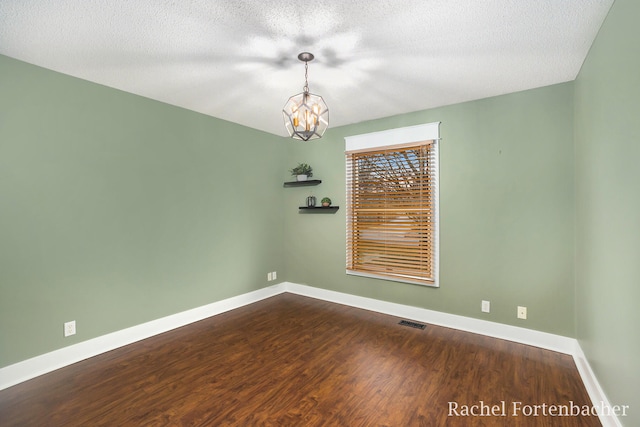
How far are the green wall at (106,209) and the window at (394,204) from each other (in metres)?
1.63

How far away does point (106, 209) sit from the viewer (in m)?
2.81

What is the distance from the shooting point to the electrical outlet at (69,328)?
2.54 metres

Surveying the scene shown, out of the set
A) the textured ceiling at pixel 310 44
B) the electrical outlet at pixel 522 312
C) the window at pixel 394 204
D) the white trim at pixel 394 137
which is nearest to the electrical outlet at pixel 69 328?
the textured ceiling at pixel 310 44

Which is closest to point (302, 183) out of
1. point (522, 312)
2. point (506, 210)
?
point (506, 210)

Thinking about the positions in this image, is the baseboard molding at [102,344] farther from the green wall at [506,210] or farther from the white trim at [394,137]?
the white trim at [394,137]

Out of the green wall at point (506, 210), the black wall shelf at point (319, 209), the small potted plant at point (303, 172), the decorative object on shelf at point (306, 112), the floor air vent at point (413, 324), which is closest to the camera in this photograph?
the decorative object on shelf at point (306, 112)

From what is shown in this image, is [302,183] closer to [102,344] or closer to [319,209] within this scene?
[319,209]

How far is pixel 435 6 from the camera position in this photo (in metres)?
1.71

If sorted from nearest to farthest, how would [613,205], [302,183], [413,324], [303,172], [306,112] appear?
[613,205]
[306,112]
[413,324]
[303,172]
[302,183]

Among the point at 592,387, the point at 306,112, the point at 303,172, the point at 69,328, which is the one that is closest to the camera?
the point at 592,387

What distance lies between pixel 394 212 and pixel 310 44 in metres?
2.28

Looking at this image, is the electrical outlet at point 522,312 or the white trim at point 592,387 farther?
the electrical outlet at point 522,312

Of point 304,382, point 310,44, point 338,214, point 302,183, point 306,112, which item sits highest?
point 310,44

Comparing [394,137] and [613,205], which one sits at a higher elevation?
[394,137]
